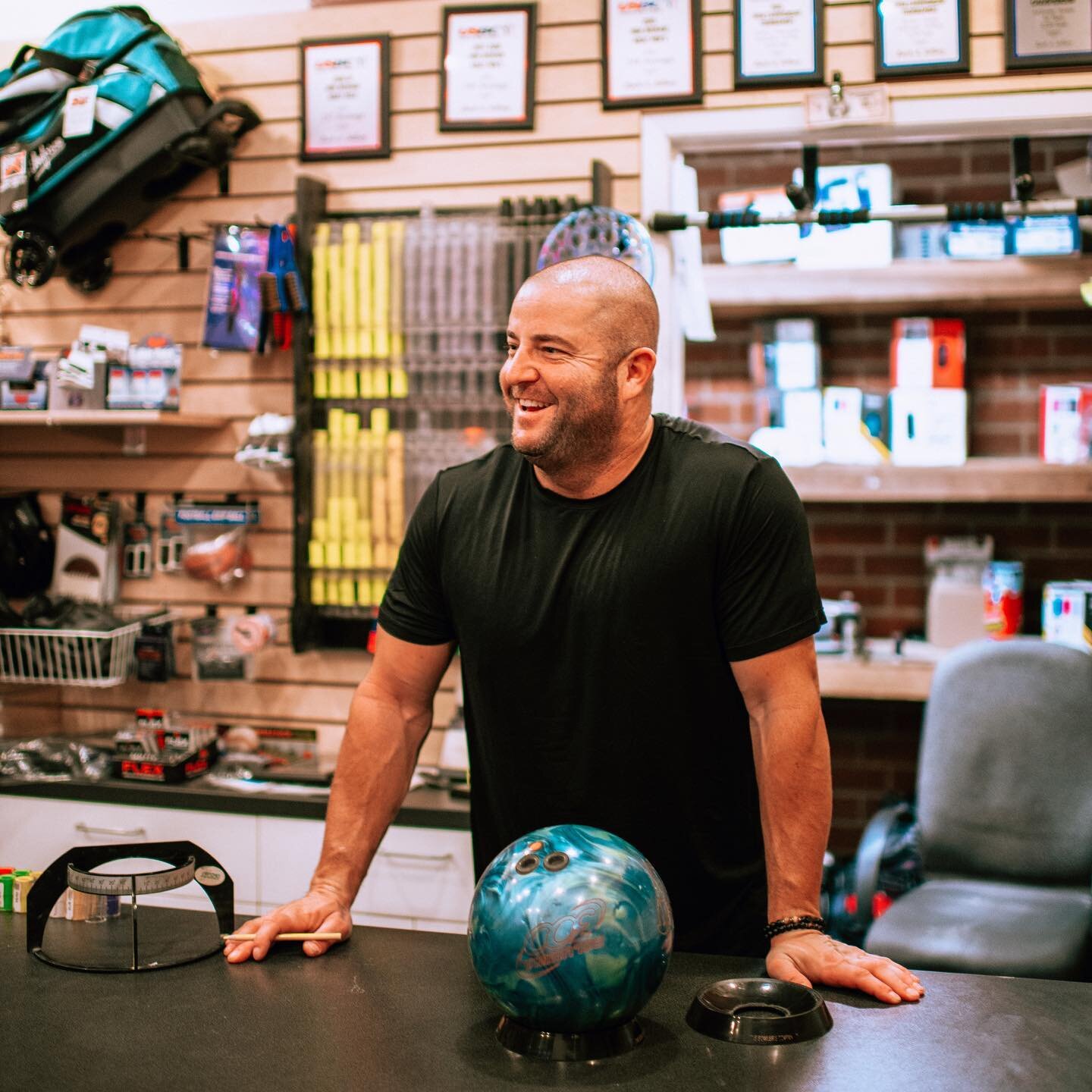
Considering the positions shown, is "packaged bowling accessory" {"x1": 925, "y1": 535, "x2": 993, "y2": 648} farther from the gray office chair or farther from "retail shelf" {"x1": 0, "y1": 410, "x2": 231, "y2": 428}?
"retail shelf" {"x1": 0, "y1": 410, "x2": 231, "y2": 428}

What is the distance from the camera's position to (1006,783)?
319cm

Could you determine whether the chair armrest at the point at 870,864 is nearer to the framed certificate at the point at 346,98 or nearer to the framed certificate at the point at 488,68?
the framed certificate at the point at 488,68

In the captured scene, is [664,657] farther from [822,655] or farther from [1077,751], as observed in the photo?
[822,655]

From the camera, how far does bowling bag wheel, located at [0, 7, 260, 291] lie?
3447mm

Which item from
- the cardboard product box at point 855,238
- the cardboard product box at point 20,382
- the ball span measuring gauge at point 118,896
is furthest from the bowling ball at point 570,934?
the cardboard product box at point 855,238

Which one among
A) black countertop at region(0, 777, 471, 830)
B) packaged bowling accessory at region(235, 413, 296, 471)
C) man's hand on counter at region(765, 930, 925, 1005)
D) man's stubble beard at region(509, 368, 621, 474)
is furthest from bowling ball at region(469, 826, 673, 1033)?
packaged bowling accessory at region(235, 413, 296, 471)

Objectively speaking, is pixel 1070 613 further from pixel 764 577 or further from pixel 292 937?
pixel 292 937

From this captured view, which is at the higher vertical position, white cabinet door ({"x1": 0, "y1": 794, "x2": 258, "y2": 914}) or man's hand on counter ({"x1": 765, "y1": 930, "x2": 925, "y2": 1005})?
man's hand on counter ({"x1": 765, "y1": 930, "x2": 925, "y2": 1005})

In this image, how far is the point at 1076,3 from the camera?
319cm

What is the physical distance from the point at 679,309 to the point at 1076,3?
1.31 metres

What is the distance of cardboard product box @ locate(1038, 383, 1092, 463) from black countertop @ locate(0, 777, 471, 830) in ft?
7.34

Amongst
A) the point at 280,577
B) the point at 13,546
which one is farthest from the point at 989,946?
the point at 13,546

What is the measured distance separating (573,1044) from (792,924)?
0.46 meters

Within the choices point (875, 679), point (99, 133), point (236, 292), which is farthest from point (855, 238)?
point (99, 133)
